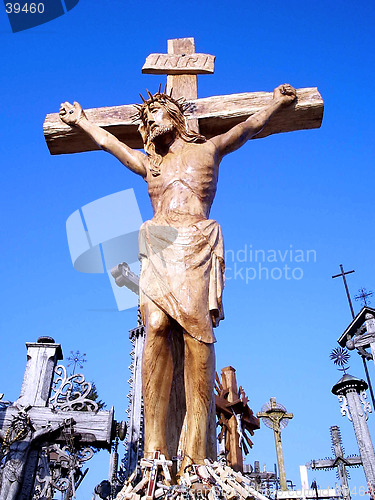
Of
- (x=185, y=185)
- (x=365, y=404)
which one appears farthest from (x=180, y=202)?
(x=365, y=404)

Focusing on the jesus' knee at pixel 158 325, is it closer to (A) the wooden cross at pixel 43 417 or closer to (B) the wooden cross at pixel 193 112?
(A) the wooden cross at pixel 43 417

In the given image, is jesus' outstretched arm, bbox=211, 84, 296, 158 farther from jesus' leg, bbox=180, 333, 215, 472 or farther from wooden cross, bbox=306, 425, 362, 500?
wooden cross, bbox=306, 425, 362, 500

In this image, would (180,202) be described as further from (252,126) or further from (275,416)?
(275,416)

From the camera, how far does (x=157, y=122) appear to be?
3672 mm

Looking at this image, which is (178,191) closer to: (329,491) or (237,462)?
(237,462)

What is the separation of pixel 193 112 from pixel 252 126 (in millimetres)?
603

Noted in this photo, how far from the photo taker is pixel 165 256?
306 centimetres

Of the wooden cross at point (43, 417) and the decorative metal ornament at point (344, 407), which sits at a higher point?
the decorative metal ornament at point (344, 407)

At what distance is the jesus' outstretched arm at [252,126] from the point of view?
3.76 meters

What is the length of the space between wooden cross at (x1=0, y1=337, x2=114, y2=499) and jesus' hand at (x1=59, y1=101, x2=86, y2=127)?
2.39 metres

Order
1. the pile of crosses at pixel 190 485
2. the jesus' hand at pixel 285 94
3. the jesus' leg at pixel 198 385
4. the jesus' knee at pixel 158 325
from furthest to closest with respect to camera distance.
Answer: the jesus' hand at pixel 285 94 → the jesus' knee at pixel 158 325 → the jesus' leg at pixel 198 385 → the pile of crosses at pixel 190 485

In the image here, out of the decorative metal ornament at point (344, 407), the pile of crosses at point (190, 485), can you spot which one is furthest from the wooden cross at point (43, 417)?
the decorative metal ornament at point (344, 407)

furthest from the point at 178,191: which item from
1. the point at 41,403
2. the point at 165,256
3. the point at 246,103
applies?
the point at 41,403

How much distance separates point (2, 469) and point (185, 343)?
2289mm
